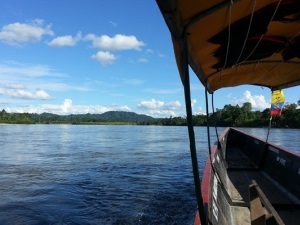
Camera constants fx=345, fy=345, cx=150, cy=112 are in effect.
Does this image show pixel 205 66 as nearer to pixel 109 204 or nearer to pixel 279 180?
pixel 279 180

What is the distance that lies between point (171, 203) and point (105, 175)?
18.7 feet

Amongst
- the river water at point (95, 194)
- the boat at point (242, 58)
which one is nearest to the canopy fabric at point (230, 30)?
the boat at point (242, 58)

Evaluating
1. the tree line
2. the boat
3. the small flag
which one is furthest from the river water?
the tree line

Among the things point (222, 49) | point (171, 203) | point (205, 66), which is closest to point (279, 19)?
point (222, 49)

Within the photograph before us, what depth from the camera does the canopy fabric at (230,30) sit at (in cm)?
219

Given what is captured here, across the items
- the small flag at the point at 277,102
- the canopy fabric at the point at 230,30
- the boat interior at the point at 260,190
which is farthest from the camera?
the small flag at the point at 277,102

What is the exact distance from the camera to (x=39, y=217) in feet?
30.1

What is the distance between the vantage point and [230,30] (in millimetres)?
2965

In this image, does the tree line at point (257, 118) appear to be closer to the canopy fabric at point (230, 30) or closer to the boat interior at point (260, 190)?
the boat interior at point (260, 190)

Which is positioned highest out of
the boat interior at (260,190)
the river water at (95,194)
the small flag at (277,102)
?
the small flag at (277,102)

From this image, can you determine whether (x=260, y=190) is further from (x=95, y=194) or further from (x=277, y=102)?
(x=95, y=194)

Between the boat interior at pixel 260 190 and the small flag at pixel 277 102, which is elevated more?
the small flag at pixel 277 102

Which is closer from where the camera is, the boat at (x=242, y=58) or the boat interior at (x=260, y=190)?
the boat at (x=242, y=58)

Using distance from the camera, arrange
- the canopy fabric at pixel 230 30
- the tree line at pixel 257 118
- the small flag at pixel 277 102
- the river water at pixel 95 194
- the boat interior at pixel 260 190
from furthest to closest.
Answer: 1. the tree line at pixel 257 118
2. the river water at pixel 95 194
3. the small flag at pixel 277 102
4. the boat interior at pixel 260 190
5. the canopy fabric at pixel 230 30
